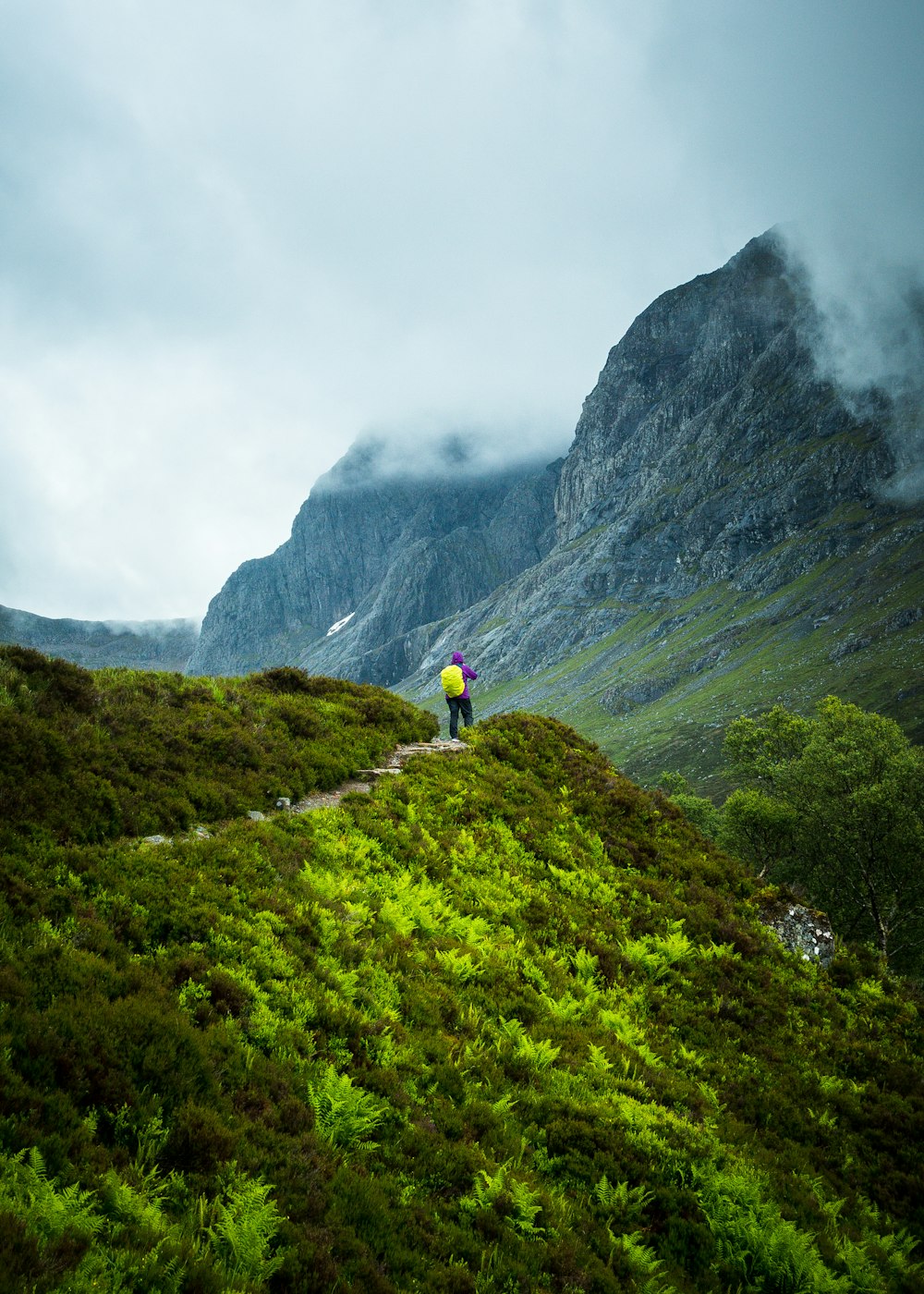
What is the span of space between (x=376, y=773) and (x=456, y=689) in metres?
5.62

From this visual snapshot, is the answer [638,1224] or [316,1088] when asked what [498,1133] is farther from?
Answer: [316,1088]

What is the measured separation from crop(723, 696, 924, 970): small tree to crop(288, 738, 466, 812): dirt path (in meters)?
28.6

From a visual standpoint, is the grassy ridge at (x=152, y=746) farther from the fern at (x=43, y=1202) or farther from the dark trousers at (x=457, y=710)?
the fern at (x=43, y=1202)

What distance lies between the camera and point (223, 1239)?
5.26 m

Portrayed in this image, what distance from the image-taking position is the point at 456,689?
921 inches

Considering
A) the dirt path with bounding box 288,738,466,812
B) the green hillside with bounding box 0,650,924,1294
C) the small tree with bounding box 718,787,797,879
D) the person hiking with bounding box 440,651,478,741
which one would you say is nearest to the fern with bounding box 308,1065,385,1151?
the green hillside with bounding box 0,650,924,1294

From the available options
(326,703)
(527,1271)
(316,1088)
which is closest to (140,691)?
(326,703)

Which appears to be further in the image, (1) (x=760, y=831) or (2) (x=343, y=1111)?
(1) (x=760, y=831)

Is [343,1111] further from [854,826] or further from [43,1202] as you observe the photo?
[854,826]

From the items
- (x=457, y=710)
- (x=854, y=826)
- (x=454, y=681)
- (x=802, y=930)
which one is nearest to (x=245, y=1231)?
(x=802, y=930)

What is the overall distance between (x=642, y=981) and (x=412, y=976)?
5.44m

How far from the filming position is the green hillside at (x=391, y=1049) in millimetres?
5688

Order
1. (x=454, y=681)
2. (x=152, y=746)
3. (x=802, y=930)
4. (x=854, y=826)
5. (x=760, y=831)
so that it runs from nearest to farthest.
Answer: (x=152, y=746)
(x=802, y=930)
(x=454, y=681)
(x=854, y=826)
(x=760, y=831)

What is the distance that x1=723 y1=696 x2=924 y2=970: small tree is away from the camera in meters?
37.2
